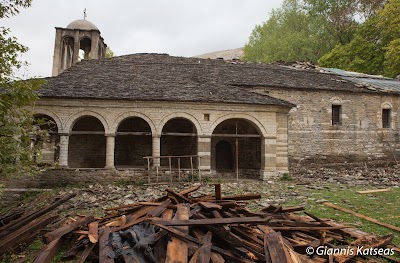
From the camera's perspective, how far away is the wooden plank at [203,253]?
3.74 metres

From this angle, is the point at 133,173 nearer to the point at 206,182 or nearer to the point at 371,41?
the point at 206,182

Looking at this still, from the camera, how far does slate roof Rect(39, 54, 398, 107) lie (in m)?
13.6

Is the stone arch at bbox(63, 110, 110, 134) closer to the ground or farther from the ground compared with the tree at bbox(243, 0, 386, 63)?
closer to the ground

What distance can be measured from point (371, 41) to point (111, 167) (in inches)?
1030

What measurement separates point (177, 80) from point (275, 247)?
12.8 meters

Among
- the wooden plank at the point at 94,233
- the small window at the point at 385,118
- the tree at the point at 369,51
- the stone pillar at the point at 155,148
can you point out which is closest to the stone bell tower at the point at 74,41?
the stone pillar at the point at 155,148

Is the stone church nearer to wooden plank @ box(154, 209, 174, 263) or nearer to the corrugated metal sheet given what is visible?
the corrugated metal sheet

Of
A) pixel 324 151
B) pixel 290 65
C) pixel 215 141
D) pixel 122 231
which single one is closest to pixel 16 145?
pixel 122 231

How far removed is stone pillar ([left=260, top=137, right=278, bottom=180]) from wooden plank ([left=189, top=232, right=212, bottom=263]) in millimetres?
10445

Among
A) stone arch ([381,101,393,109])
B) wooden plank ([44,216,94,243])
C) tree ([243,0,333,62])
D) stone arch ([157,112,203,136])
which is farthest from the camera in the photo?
tree ([243,0,333,62])

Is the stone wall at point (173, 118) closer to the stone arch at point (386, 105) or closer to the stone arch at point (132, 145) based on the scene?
the stone arch at point (132, 145)

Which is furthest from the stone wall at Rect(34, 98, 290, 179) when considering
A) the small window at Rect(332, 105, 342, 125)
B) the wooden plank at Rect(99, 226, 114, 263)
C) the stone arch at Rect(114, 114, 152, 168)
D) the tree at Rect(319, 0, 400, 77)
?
the tree at Rect(319, 0, 400, 77)

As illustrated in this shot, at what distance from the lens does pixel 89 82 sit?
14.4 meters

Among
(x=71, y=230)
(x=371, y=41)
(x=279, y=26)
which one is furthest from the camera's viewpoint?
(x=279, y=26)
